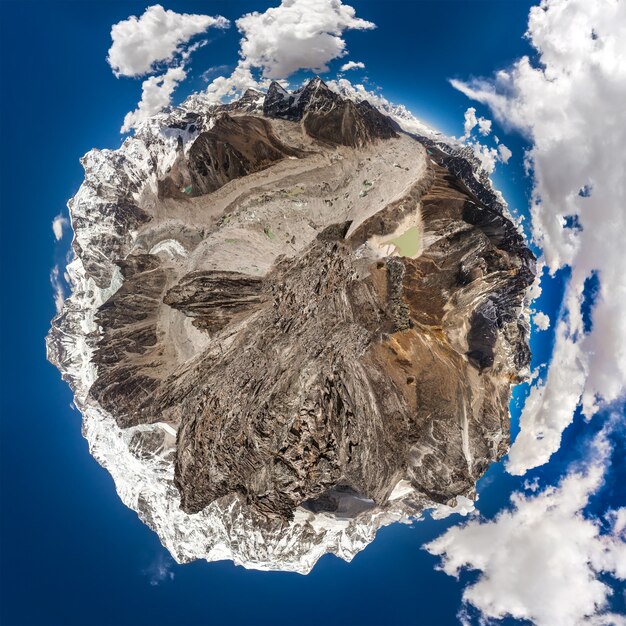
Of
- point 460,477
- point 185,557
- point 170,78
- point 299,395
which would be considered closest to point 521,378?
point 460,477

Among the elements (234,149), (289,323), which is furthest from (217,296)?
(234,149)

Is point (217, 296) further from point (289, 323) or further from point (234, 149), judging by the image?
point (234, 149)

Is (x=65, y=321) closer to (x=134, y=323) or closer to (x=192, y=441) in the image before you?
(x=134, y=323)

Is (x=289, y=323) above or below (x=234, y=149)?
below

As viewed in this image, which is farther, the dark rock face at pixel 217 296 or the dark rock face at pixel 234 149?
the dark rock face at pixel 234 149

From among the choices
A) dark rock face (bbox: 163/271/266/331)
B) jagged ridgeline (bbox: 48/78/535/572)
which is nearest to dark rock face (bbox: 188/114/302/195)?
jagged ridgeline (bbox: 48/78/535/572)

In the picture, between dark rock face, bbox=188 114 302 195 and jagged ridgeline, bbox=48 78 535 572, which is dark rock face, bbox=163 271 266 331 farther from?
dark rock face, bbox=188 114 302 195

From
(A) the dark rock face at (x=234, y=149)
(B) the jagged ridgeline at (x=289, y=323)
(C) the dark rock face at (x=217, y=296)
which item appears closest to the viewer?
(B) the jagged ridgeline at (x=289, y=323)

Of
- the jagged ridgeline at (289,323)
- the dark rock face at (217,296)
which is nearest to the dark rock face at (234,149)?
the jagged ridgeline at (289,323)

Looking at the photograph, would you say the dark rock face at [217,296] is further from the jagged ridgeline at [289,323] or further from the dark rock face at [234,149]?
the dark rock face at [234,149]
